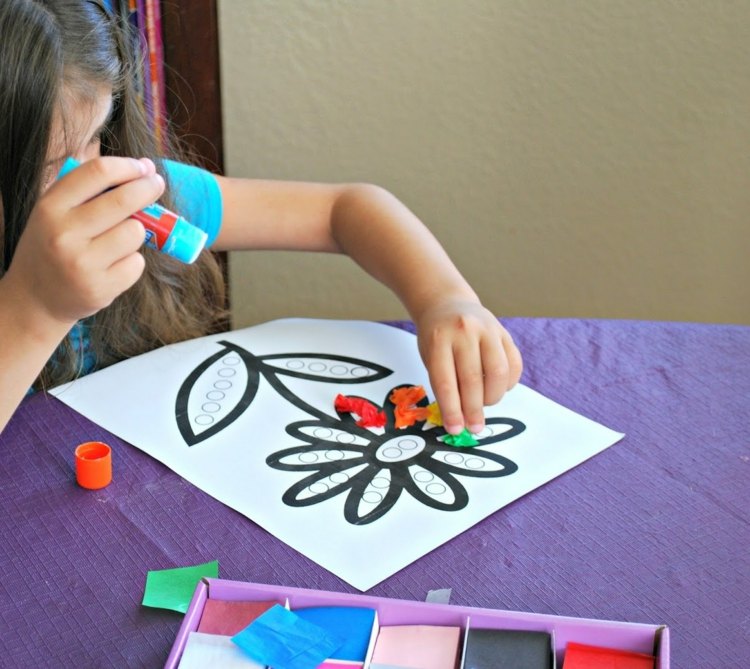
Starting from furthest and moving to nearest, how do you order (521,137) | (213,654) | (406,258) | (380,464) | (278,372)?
(521,137) < (406,258) < (278,372) < (380,464) < (213,654)

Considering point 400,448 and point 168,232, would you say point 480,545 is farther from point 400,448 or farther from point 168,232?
point 168,232

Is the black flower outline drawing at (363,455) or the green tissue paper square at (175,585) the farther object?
the black flower outline drawing at (363,455)

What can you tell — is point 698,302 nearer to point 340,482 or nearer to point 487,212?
point 487,212

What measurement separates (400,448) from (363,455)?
31 millimetres

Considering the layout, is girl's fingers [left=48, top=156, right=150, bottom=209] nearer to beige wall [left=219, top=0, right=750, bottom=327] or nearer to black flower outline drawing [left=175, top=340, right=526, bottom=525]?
black flower outline drawing [left=175, top=340, right=526, bottom=525]

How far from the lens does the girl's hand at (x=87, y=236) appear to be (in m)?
0.59

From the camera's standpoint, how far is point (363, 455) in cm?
70

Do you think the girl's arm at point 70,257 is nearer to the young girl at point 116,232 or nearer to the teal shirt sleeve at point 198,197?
the young girl at point 116,232

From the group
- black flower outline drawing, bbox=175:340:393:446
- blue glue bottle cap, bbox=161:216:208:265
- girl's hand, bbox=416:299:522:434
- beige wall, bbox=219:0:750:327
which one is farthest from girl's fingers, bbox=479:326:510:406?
beige wall, bbox=219:0:750:327

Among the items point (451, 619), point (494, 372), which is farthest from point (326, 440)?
point (451, 619)

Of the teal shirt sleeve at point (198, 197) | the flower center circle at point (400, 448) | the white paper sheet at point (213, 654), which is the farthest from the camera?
the teal shirt sleeve at point (198, 197)

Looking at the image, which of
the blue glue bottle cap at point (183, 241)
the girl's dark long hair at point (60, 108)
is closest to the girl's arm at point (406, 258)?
the girl's dark long hair at point (60, 108)

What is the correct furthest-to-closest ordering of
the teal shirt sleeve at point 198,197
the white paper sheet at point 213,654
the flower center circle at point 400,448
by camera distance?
the teal shirt sleeve at point 198,197 → the flower center circle at point 400,448 → the white paper sheet at point 213,654

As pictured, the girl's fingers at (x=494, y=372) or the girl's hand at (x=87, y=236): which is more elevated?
the girl's hand at (x=87, y=236)
